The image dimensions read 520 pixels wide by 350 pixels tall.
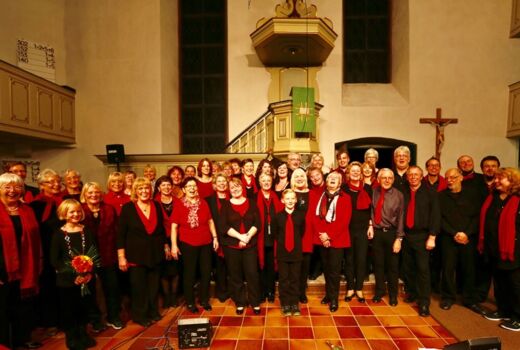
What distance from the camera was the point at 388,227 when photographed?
3.36 metres

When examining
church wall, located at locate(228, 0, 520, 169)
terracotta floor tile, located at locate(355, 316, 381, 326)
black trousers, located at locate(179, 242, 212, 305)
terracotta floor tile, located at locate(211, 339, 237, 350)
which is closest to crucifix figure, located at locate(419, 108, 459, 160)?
church wall, located at locate(228, 0, 520, 169)

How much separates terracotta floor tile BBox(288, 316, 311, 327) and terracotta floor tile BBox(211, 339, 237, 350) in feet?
1.99

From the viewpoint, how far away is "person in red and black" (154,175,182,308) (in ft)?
10.9

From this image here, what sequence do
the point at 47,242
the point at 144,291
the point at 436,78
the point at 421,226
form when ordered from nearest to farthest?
the point at 47,242 → the point at 144,291 → the point at 421,226 → the point at 436,78

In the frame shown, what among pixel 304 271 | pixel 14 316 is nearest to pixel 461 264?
pixel 304 271

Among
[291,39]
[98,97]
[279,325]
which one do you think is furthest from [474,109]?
[98,97]

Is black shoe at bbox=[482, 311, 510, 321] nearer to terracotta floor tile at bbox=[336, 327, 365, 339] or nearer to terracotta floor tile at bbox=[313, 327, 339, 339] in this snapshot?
terracotta floor tile at bbox=[336, 327, 365, 339]

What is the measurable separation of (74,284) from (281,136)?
4258mm

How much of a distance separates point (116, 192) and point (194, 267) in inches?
44.7

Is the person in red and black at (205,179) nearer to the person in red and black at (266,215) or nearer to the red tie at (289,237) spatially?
Result: the person in red and black at (266,215)

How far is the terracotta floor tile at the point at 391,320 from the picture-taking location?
10.2ft

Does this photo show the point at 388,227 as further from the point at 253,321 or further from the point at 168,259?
the point at 168,259

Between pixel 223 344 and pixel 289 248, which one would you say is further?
pixel 289 248

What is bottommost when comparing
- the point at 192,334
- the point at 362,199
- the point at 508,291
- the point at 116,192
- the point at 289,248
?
the point at 192,334
